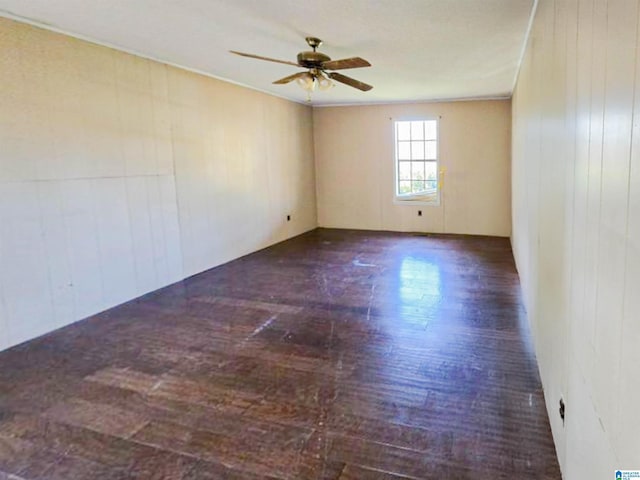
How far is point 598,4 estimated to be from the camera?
1.33 m

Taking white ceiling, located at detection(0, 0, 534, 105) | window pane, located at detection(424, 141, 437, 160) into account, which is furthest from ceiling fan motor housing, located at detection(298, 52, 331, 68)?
window pane, located at detection(424, 141, 437, 160)

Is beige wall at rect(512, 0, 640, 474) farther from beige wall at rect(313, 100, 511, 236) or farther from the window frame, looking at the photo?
the window frame

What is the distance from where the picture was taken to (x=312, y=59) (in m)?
3.99

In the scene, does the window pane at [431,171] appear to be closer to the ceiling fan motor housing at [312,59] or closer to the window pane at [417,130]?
the window pane at [417,130]

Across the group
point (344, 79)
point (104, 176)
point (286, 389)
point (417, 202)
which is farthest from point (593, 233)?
point (417, 202)

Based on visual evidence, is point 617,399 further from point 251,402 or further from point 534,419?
point 251,402

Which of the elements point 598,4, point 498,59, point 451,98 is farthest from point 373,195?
point 598,4

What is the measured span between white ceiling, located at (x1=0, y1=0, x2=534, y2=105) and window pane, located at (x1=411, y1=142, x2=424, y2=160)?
106 inches

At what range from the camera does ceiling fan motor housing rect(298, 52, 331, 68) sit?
3973 millimetres

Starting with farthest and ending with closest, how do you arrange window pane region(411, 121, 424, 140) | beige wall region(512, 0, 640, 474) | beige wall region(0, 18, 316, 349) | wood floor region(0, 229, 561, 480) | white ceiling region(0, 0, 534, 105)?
window pane region(411, 121, 424, 140) < beige wall region(0, 18, 316, 349) < white ceiling region(0, 0, 534, 105) < wood floor region(0, 229, 561, 480) < beige wall region(512, 0, 640, 474)

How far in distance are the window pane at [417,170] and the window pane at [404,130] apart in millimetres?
505

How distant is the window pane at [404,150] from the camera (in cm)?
842

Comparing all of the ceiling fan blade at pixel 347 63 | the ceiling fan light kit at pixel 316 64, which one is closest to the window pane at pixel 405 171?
→ the ceiling fan light kit at pixel 316 64

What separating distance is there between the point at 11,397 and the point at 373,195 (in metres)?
6.83
